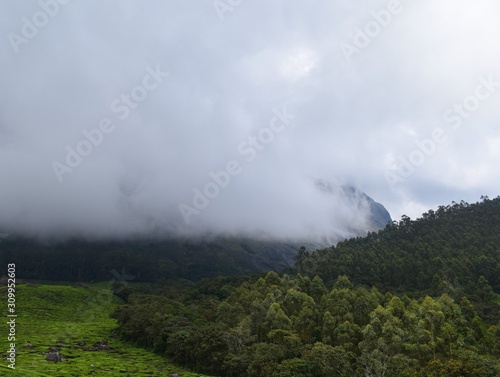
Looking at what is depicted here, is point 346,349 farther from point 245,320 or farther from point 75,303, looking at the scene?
point 75,303

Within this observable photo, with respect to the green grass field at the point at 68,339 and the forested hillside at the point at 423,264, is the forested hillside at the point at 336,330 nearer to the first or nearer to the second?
the forested hillside at the point at 423,264

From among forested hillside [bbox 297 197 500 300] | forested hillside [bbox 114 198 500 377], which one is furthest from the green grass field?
forested hillside [bbox 297 197 500 300]

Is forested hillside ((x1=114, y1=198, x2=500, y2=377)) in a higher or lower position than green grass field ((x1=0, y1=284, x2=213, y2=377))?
higher

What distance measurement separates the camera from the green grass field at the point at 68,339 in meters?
80.3

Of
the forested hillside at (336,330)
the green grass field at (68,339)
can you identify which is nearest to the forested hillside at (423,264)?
the forested hillside at (336,330)

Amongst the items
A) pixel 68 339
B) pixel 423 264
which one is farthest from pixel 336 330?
pixel 423 264

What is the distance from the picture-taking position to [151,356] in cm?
10075

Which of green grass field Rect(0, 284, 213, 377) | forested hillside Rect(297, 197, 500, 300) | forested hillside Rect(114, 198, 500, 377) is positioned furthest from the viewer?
forested hillside Rect(297, 197, 500, 300)

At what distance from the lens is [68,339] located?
372 ft

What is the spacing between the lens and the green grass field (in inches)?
3162

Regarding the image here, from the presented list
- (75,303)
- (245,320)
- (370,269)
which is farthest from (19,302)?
(370,269)

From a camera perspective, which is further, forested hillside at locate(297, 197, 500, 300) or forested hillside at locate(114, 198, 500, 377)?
forested hillside at locate(297, 197, 500, 300)

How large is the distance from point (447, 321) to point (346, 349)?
82.8 ft

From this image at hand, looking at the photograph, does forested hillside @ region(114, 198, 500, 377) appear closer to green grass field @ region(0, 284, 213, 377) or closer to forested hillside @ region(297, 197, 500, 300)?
forested hillside @ region(297, 197, 500, 300)
